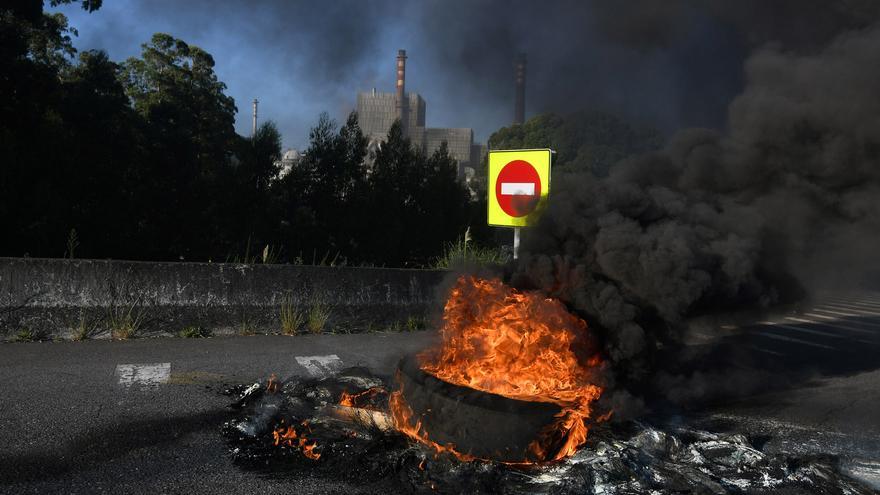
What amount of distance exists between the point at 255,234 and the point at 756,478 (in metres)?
8.66

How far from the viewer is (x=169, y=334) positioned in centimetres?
736

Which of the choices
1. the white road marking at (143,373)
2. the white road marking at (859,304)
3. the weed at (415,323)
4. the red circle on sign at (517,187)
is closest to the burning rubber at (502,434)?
the white road marking at (143,373)

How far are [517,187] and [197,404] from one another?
14.6 feet

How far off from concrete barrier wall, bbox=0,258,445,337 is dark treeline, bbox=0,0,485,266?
1724mm

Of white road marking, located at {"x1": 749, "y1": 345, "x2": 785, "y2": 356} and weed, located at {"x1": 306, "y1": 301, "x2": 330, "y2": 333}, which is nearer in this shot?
white road marking, located at {"x1": 749, "y1": 345, "x2": 785, "y2": 356}

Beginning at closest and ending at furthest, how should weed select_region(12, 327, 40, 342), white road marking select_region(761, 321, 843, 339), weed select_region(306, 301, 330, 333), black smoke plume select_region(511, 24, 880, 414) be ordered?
black smoke plume select_region(511, 24, 880, 414) → weed select_region(12, 327, 40, 342) → weed select_region(306, 301, 330, 333) → white road marking select_region(761, 321, 843, 339)

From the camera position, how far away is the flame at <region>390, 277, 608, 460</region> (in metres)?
4.05

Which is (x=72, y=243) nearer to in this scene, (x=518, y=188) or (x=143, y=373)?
(x=143, y=373)

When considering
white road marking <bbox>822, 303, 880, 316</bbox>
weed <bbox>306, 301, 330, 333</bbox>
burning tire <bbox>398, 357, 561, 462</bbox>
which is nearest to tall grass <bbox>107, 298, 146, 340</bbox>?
weed <bbox>306, 301, 330, 333</bbox>

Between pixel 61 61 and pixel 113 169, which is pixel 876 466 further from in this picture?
pixel 61 61

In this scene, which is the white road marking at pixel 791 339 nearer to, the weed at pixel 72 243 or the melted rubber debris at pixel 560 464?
the melted rubber debris at pixel 560 464

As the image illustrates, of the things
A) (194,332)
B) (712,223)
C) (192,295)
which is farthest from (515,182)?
(194,332)

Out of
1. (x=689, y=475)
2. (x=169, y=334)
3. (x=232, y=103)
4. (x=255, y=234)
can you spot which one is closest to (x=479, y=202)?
(x=255, y=234)

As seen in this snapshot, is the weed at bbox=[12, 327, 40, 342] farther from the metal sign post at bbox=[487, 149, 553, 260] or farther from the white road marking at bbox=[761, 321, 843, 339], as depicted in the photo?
the white road marking at bbox=[761, 321, 843, 339]
